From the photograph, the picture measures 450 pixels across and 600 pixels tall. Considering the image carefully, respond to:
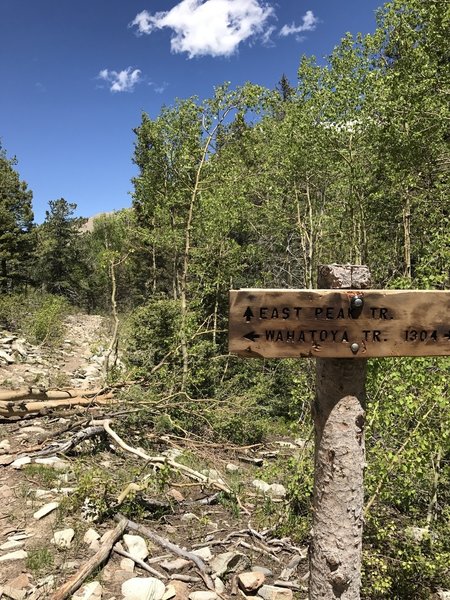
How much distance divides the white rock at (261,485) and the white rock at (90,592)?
10.5 ft

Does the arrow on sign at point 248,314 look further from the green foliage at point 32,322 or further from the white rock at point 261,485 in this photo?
the green foliage at point 32,322

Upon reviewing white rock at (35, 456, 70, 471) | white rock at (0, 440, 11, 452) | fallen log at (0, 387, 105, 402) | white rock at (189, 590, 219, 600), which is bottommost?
white rock at (189, 590, 219, 600)

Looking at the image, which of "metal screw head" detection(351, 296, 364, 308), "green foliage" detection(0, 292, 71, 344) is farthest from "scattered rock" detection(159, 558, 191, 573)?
"green foliage" detection(0, 292, 71, 344)

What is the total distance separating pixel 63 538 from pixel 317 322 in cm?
364

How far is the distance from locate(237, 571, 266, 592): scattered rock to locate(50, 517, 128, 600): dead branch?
1.27m

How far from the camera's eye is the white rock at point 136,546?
14.3ft

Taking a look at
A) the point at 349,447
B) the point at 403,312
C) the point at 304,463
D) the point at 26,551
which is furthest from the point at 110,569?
the point at 403,312

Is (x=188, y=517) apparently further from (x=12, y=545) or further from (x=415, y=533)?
(x=415, y=533)

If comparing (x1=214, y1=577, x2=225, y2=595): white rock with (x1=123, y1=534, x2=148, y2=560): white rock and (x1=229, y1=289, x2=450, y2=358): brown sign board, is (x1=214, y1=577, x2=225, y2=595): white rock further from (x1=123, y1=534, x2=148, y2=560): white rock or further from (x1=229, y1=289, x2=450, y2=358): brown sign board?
(x1=229, y1=289, x2=450, y2=358): brown sign board

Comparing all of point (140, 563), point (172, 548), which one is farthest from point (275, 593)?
point (140, 563)

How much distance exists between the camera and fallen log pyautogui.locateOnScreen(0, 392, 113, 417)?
7832 mm

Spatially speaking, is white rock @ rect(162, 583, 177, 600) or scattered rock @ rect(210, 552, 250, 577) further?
scattered rock @ rect(210, 552, 250, 577)

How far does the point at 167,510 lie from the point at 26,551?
1766 mm

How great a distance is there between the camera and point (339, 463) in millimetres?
2596
